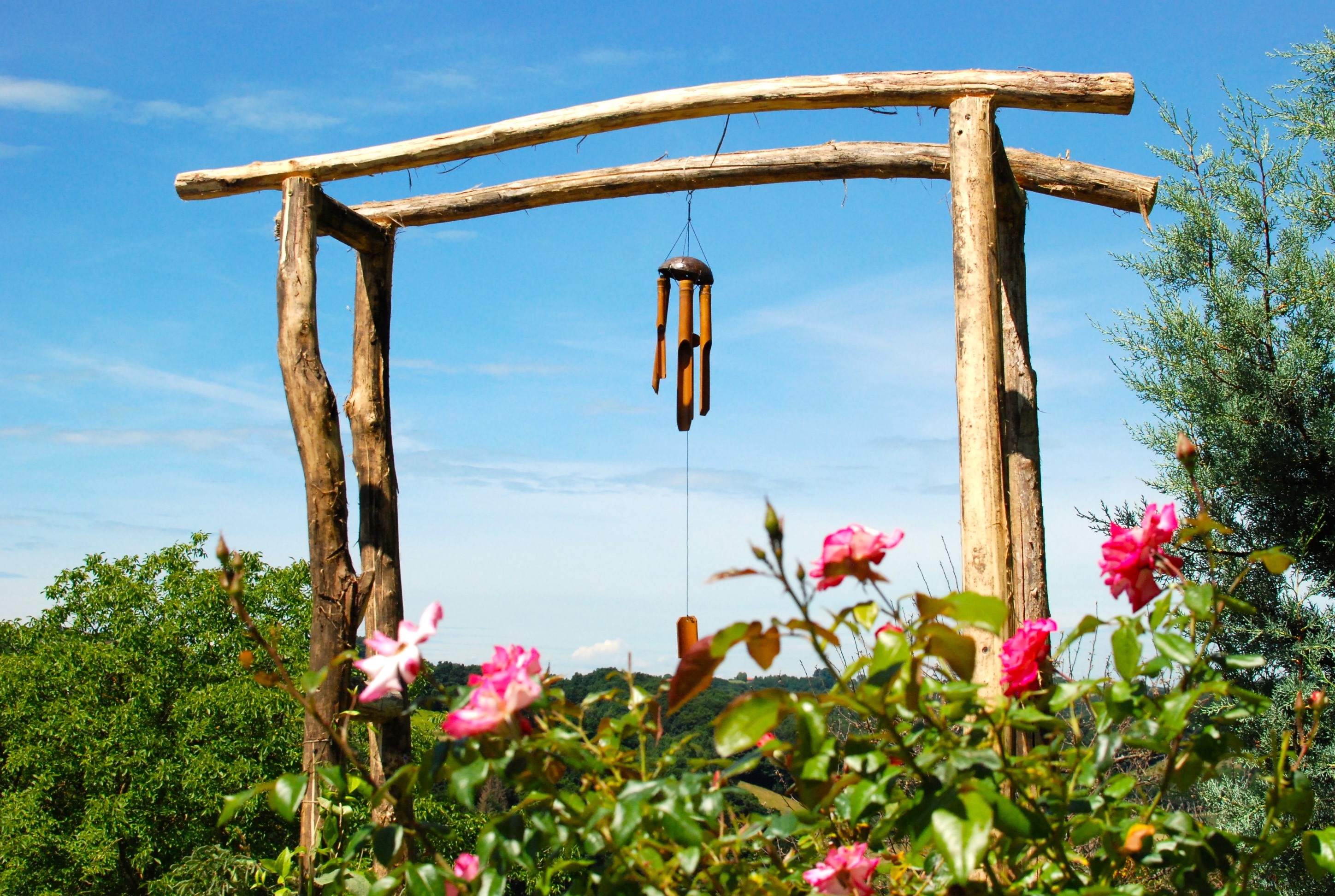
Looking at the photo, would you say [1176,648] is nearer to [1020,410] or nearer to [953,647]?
[953,647]

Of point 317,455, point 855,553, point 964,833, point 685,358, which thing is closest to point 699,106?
point 685,358

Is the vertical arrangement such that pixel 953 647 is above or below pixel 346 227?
below

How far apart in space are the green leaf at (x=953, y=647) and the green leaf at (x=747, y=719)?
0.17 metres

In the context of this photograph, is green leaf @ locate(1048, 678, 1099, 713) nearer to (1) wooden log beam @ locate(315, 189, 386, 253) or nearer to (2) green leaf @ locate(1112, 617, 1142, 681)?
(2) green leaf @ locate(1112, 617, 1142, 681)

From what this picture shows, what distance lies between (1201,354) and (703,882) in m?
4.71

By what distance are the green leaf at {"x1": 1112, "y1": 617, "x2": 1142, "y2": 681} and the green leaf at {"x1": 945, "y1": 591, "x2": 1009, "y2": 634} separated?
0.23m

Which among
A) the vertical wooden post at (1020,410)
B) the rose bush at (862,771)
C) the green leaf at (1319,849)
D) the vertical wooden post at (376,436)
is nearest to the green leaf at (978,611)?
the rose bush at (862,771)

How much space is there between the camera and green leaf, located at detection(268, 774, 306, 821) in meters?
1.09

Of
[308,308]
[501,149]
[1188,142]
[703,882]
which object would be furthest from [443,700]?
[1188,142]

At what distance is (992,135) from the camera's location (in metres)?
2.95

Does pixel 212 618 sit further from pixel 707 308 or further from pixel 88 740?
pixel 707 308

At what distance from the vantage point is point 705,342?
363 centimetres

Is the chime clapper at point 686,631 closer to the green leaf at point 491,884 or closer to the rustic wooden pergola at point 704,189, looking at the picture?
the rustic wooden pergola at point 704,189

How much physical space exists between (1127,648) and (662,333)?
108 inches
